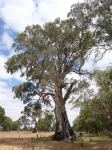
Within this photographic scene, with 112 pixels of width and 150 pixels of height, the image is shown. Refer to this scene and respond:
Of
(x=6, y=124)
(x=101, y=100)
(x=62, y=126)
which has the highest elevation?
(x=6, y=124)

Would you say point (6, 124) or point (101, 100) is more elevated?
point (6, 124)

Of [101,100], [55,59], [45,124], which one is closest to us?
[55,59]

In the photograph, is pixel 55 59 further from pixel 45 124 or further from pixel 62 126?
pixel 45 124

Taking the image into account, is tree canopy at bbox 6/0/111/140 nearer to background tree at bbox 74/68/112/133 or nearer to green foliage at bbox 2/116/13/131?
background tree at bbox 74/68/112/133

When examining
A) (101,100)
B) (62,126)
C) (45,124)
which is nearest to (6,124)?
(45,124)

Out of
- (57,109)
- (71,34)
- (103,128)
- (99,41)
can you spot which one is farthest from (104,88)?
(103,128)

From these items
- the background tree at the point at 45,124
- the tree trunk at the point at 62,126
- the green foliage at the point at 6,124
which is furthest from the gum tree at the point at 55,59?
the green foliage at the point at 6,124

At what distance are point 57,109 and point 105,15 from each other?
20.3 metres

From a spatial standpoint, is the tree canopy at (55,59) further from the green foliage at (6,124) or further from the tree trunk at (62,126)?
the green foliage at (6,124)

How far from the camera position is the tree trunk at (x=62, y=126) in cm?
4891

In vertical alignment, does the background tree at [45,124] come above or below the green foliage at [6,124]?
below

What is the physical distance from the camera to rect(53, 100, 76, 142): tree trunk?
4891cm

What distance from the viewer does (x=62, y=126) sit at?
164 feet

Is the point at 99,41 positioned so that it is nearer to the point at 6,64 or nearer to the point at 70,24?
the point at 70,24
